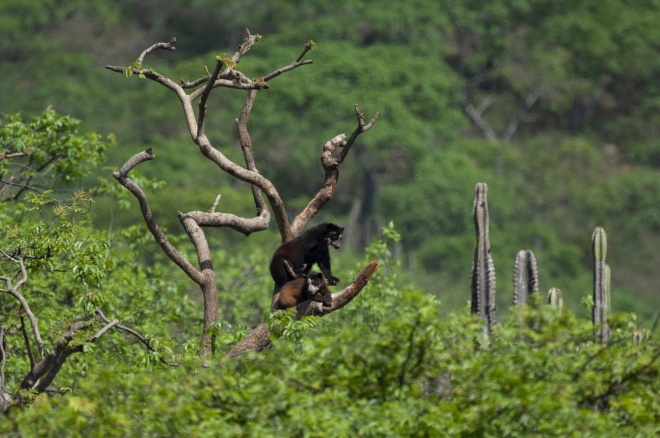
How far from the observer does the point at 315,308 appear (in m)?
16.4

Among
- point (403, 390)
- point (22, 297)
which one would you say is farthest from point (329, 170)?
point (403, 390)

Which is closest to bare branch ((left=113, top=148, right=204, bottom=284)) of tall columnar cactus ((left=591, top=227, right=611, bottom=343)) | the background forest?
tall columnar cactus ((left=591, top=227, right=611, bottom=343))

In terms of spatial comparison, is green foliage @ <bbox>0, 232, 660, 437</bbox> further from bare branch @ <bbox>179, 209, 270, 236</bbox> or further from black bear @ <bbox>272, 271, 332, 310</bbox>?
bare branch @ <bbox>179, 209, 270, 236</bbox>

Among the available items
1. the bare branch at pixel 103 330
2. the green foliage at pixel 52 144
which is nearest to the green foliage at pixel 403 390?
the bare branch at pixel 103 330

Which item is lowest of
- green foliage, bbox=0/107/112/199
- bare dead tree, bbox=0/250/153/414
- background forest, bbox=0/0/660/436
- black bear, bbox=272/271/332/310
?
bare dead tree, bbox=0/250/153/414

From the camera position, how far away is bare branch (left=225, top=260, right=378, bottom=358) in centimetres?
1622

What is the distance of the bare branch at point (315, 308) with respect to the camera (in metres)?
16.2

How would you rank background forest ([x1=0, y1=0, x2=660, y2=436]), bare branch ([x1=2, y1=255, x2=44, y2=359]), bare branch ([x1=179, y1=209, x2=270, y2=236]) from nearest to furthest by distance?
bare branch ([x1=2, y1=255, x2=44, y2=359])
bare branch ([x1=179, y1=209, x2=270, y2=236])
background forest ([x1=0, y1=0, x2=660, y2=436])

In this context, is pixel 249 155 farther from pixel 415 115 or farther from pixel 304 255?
pixel 415 115

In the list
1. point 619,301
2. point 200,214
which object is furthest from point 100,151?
point 619,301

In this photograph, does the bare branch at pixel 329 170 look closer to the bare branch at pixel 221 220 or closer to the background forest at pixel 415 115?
the bare branch at pixel 221 220

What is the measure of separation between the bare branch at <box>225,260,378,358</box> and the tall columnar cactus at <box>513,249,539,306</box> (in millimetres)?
2177

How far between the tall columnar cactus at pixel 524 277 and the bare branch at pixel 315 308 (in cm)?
218

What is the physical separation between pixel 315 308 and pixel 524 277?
2846mm
